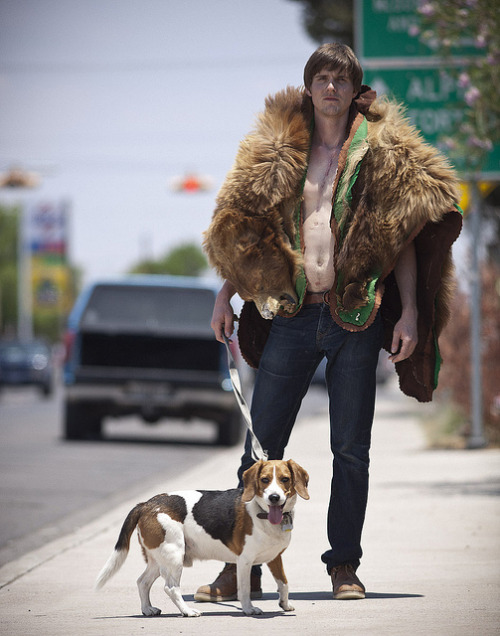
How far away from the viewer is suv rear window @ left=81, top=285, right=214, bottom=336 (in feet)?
49.8

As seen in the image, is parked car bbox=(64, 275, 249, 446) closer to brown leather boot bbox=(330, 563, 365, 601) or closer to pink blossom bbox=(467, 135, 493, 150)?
pink blossom bbox=(467, 135, 493, 150)

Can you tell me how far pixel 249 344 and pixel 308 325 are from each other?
403 mm

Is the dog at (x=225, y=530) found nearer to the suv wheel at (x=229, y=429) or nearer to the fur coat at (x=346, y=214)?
the fur coat at (x=346, y=214)

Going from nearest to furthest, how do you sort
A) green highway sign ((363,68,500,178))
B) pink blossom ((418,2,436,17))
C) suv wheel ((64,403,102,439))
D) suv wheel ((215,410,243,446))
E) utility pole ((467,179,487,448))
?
pink blossom ((418,2,436,17)), green highway sign ((363,68,500,178)), utility pole ((467,179,487,448)), suv wheel ((215,410,243,446)), suv wheel ((64,403,102,439))

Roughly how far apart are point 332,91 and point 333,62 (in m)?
0.12

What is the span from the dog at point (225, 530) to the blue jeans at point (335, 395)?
404 mm

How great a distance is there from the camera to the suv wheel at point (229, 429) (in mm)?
15727

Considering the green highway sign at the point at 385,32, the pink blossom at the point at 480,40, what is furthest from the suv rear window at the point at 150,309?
the pink blossom at the point at 480,40

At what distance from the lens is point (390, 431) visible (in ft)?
62.1

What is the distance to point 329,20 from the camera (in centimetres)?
2406

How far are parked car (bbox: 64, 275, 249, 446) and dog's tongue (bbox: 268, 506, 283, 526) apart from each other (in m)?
10.4

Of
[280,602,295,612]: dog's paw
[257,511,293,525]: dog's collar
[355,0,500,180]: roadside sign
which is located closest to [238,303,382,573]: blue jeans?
[280,602,295,612]: dog's paw

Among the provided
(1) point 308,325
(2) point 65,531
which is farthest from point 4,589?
(2) point 65,531

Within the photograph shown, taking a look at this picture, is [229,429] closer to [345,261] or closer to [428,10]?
[428,10]
